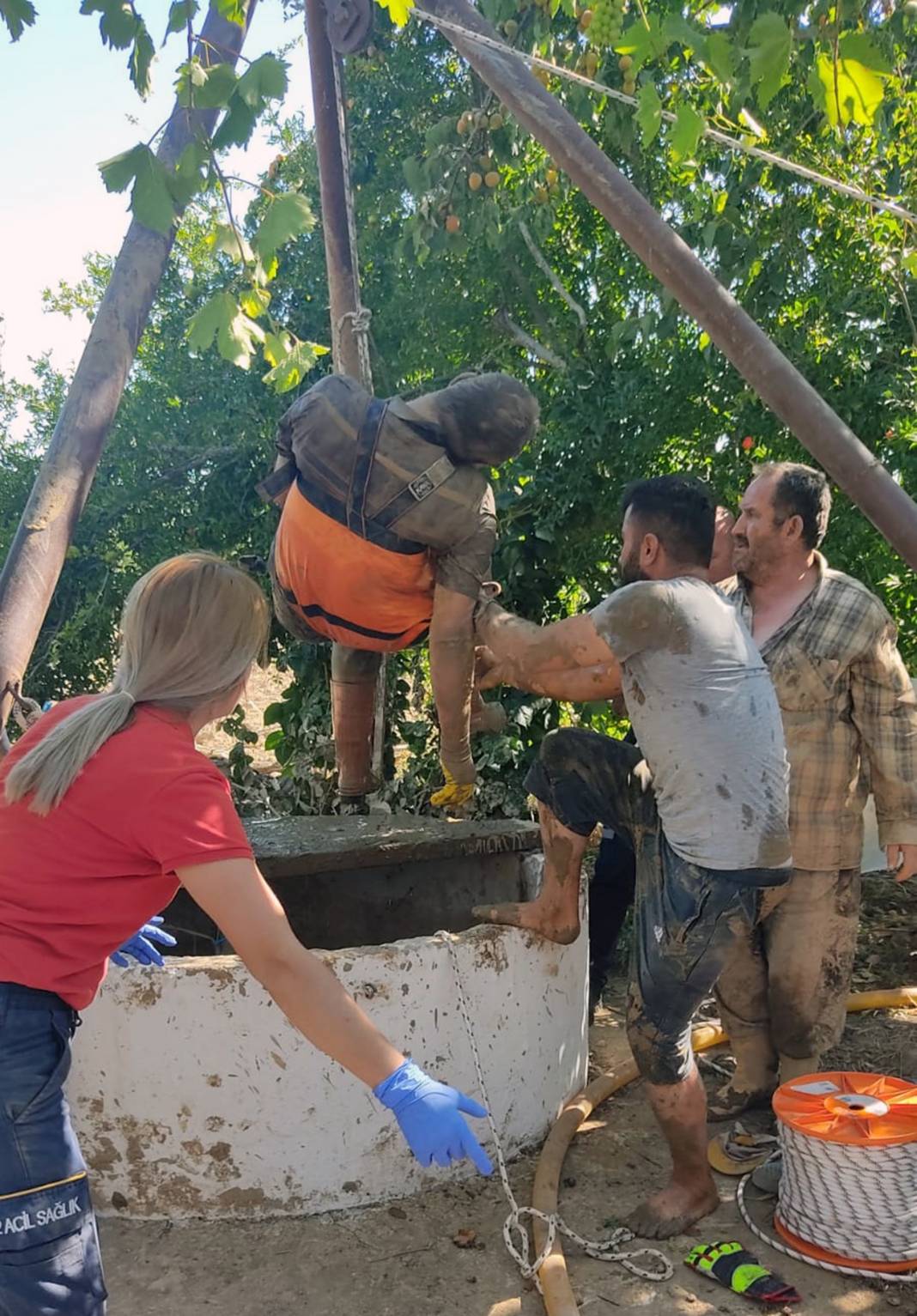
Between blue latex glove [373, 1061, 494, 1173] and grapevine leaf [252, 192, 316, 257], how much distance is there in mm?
1927

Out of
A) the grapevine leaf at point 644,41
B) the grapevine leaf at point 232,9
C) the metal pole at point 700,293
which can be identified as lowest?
the metal pole at point 700,293

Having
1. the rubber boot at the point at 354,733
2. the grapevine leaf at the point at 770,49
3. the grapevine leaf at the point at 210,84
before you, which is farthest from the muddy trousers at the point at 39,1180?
the grapevine leaf at the point at 770,49

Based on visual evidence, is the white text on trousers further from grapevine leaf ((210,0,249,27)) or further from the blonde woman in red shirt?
grapevine leaf ((210,0,249,27))

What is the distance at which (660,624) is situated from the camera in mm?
2754

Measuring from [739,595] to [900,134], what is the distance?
2.38 m

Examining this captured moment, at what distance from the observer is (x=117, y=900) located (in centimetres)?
179

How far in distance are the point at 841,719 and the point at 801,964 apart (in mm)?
755

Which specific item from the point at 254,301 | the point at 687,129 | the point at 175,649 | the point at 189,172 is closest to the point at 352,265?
the point at 254,301

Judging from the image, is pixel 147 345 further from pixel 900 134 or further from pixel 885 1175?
pixel 885 1175

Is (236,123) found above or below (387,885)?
above

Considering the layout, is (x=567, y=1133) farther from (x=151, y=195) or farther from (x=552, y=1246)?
(x=151, y=195)

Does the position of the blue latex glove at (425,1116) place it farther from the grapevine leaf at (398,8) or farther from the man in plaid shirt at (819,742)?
the grapevine leaf at (398,8)

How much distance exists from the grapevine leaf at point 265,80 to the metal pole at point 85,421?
0.17 meters

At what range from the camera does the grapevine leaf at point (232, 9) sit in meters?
2.85
